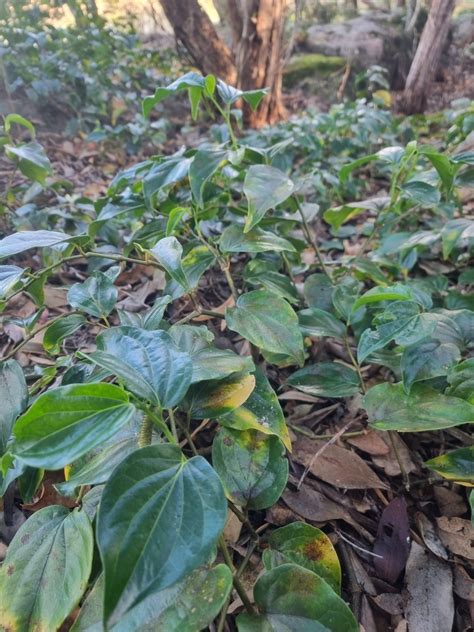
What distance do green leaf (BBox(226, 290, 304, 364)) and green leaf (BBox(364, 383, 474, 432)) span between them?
152 millimetres

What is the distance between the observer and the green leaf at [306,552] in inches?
24.1

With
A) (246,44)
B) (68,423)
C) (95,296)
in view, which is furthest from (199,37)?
(68,423)

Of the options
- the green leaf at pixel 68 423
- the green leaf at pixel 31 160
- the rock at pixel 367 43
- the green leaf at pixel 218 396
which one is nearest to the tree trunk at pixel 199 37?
the rock at pixel 367 43

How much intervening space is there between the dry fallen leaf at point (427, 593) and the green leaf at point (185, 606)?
14.9 inches

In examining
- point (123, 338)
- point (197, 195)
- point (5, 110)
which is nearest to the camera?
point (123, 338)

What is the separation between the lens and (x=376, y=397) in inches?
30.3

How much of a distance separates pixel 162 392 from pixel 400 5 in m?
6.54

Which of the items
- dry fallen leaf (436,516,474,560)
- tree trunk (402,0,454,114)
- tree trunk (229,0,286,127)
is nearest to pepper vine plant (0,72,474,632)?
dry fallen leaf (436,516,474,560)

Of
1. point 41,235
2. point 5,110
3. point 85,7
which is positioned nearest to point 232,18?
point 85,7

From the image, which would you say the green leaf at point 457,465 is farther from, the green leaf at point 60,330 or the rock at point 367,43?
the rock at point 367,43

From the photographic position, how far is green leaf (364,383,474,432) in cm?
68

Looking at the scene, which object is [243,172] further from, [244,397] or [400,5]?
[400,5]

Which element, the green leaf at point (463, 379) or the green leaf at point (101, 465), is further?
the green leaf at point (463, 379)

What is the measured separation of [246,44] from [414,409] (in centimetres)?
290
